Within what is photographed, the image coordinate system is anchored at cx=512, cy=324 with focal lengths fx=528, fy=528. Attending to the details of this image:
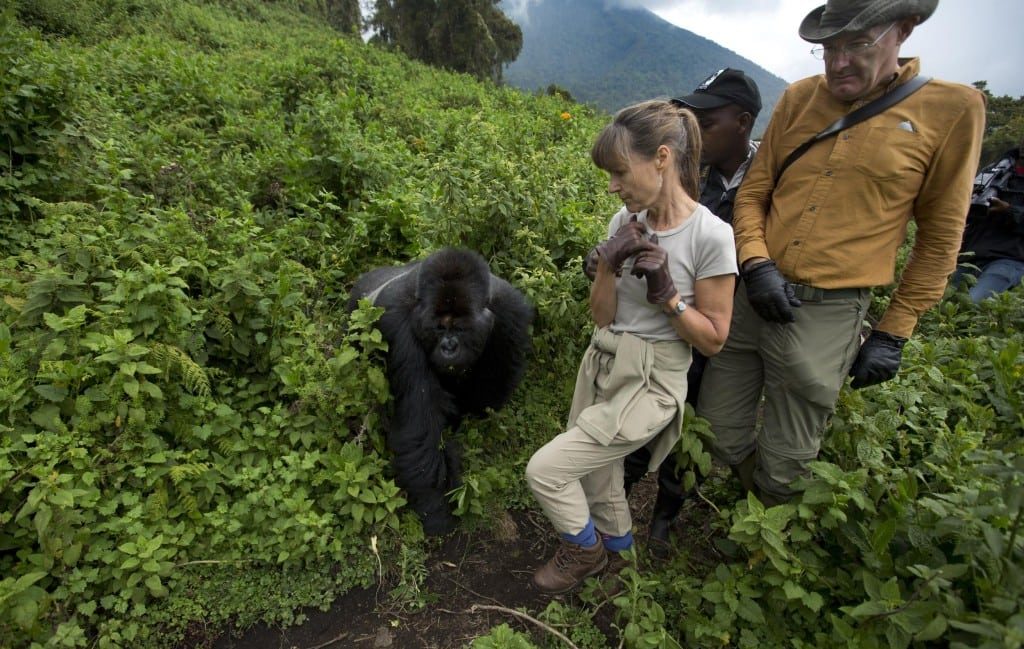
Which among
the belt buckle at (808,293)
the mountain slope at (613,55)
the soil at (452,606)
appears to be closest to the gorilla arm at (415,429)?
the soil at (452,606)

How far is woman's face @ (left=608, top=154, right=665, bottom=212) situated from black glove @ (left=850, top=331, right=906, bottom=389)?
1022 mm

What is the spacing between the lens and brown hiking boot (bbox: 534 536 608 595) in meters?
2.25

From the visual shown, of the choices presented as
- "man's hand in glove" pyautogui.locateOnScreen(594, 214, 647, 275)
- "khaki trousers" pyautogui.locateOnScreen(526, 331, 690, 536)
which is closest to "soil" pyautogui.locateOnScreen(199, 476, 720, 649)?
"khaki trousers" pyautogui.locateOnScreen(526, 331, 690, 536)

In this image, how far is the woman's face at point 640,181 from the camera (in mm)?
1755

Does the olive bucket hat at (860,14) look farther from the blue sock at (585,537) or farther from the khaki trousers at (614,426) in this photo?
the blue sock at (585,537)

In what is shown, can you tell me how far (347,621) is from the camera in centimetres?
232

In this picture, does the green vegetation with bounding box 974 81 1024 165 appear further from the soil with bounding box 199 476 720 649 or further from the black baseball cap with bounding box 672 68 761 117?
the soil with bounding box 199 476 720 649

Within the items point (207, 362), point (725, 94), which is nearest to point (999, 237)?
point (725, 94)

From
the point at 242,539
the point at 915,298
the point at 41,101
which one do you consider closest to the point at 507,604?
the point at 242,539

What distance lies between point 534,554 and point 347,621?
2.99 feet

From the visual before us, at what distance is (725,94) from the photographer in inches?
94.7

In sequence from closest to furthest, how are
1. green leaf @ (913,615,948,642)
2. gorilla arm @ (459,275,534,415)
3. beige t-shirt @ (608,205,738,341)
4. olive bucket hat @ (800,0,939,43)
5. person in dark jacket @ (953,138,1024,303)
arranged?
green leaf @ (913,615,948,642)
olive bucket hat @ (800,0,939,43)
beige t-shirt @ (608,205,738,341)
gorilla arm @ (459,275,534,415)
person in dark jacket @ (953,138,1024,303)

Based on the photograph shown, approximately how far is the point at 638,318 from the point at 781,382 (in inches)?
25.5

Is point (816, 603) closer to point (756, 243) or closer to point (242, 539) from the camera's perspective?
point (756, 243)
